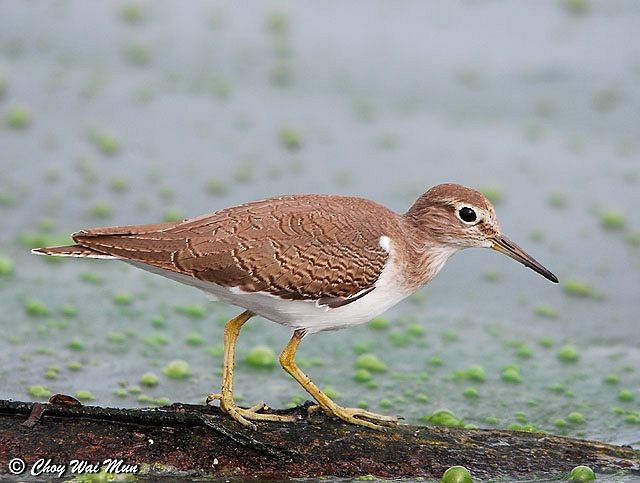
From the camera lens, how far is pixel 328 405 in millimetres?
5941

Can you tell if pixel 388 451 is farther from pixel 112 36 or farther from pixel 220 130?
pixel 112 36

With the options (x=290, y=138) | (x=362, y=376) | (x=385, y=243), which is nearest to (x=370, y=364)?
(x=362, y=376)

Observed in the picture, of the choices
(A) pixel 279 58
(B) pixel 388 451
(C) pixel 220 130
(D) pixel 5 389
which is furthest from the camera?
(A) pixel 279 58

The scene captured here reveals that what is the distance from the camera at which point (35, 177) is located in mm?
9836

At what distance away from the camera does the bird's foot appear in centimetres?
589

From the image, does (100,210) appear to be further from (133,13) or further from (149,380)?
(133,13)

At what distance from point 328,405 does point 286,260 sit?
0.77m

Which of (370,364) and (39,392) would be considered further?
(370,364)

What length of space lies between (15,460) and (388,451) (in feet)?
5.68

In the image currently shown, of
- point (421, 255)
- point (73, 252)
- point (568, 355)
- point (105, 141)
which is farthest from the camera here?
point (105, 141)

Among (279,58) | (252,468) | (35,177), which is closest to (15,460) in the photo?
(252,468)

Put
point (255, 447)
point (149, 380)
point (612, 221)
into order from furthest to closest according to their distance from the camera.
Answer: point (612, 221), point (149, 380), point (255, 447)

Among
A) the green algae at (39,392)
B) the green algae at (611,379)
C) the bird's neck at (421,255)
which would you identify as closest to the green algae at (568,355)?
the green algae at (611,379)

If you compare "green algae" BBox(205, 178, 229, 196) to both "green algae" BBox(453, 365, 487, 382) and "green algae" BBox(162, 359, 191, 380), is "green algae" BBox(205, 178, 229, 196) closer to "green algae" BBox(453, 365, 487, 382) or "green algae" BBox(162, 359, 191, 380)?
"green algae" BBox(162, 359, 191, 380)
